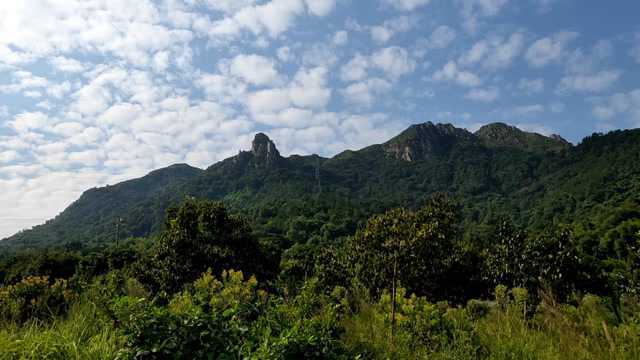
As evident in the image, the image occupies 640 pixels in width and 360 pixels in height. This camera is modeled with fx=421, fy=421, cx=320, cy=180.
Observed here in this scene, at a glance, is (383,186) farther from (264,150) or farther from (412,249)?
(412,249)

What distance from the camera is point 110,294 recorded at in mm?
4762

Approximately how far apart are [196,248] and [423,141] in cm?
17661

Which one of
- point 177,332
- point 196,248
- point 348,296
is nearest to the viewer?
point 177,332

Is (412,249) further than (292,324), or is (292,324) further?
(412,249)


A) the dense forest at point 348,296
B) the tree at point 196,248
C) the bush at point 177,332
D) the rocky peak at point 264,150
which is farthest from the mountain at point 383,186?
the bush at point 177,332

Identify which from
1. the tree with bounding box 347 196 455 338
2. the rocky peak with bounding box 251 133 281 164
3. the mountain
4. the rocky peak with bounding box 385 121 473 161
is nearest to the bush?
the tree with bounding box 347 196 455 338

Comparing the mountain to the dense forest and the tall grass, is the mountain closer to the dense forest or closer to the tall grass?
the dense forest

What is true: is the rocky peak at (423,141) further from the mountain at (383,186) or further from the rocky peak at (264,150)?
the rocky peak at (264,150)

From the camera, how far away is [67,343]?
3645mm

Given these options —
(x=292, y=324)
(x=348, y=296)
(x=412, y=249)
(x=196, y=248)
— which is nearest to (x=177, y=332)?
(x=292, y=324)

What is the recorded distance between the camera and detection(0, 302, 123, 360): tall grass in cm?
340

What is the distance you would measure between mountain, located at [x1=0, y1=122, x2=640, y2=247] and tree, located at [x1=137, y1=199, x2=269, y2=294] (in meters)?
58.5

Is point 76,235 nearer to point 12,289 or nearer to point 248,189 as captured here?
point 248,189

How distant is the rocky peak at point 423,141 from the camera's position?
591 feet
